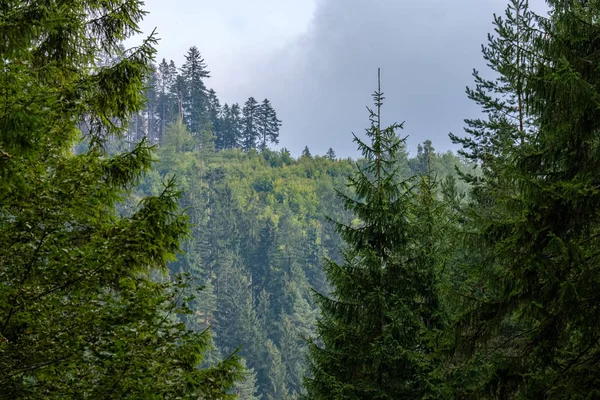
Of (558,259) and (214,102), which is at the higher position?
(214,102)

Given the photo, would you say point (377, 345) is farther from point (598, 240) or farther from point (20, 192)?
point (20, 192)

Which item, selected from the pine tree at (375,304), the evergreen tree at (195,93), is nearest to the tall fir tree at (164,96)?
the evergreen tree at (195,93)

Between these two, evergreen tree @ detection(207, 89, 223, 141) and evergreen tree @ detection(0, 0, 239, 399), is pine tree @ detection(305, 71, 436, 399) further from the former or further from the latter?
evergreen tree @ detection(207, 89, 223, 141)

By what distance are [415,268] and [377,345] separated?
1.57m

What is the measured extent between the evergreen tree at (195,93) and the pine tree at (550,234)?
12590cm

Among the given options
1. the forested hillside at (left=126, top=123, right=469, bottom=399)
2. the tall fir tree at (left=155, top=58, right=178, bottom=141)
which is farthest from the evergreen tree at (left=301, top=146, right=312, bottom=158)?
the tall fir tree at (left=155, top=58, right=178, bottom=141)

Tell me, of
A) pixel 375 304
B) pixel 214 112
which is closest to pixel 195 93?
pixel 214 112

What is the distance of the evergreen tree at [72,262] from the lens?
4.12m

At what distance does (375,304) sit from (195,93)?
129 metres

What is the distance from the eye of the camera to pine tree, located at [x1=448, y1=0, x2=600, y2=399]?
5184 mm

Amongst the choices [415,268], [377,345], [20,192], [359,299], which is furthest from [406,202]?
[20,192]

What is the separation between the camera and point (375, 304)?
9.07m

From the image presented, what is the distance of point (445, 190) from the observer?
1906 centimetres

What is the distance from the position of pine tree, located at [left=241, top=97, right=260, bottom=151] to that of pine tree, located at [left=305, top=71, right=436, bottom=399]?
427 ft
